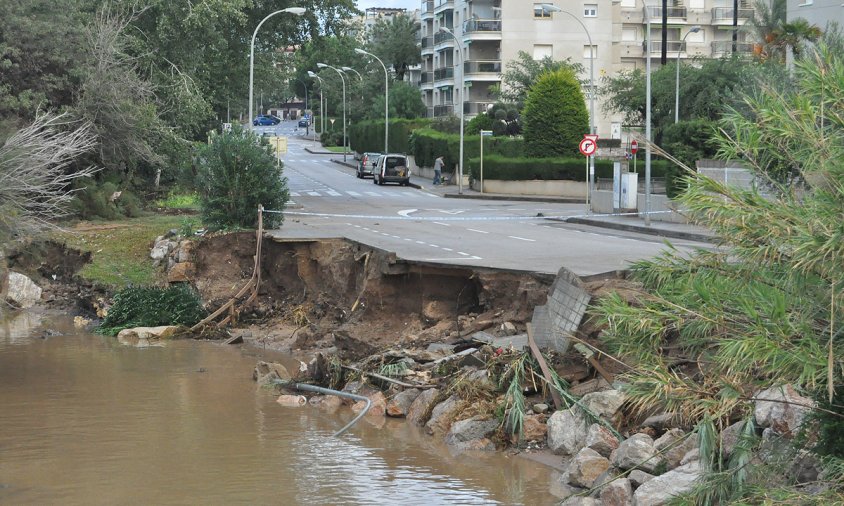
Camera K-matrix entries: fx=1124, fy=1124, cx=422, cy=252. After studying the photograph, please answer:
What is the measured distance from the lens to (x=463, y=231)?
99.8 feet

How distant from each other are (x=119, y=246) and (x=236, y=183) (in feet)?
14.3

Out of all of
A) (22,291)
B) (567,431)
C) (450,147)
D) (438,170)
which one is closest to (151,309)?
(22,291)

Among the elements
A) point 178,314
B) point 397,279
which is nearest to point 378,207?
point 178,314

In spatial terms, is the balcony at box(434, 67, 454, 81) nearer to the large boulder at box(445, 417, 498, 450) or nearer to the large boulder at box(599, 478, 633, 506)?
the large boulder at box(445, 417, 498, 450)

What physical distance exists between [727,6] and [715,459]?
80.5m

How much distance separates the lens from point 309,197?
4931 centimetres

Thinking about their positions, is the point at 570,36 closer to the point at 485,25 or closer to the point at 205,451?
the point at 485,25

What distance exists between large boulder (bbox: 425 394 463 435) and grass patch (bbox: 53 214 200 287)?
47.9ft

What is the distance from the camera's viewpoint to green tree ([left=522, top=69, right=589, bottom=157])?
53750 millimetres

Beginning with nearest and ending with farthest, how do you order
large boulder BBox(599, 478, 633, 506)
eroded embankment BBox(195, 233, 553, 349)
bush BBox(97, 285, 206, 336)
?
large boulder BBox(599, 478, 633, 506)
eroded embankment BBox(195, 233, 553, 349)
bush BBox(97, 285, 206, 336)

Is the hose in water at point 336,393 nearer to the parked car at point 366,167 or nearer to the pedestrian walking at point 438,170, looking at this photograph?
the pedestrian walking at point 438,170

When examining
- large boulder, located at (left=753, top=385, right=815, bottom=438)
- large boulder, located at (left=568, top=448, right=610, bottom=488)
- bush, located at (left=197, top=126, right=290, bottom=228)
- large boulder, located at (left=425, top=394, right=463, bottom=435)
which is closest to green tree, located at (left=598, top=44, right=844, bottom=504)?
Answer: large boulder, located at (left=753, top=385, right=815, bottom=438)

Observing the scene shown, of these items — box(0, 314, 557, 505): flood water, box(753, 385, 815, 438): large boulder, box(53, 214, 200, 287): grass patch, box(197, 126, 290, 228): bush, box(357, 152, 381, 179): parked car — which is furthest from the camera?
box(357, 152, 381, 179): parked car

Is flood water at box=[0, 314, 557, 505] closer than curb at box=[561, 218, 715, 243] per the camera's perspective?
Yes
